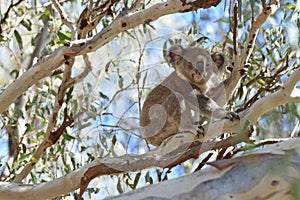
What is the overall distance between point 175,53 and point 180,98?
0.40m

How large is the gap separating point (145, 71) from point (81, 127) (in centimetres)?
63

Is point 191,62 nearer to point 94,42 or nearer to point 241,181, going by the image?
point 94,42

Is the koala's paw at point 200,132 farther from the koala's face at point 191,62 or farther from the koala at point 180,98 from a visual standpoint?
the koala's face at point 191,62

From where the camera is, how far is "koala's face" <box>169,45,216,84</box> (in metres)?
4.22

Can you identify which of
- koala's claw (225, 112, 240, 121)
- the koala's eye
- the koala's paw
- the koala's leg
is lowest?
the koala's paw

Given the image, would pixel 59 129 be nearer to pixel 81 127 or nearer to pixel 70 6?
pixel 81 127

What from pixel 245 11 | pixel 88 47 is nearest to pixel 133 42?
pixel 245 11

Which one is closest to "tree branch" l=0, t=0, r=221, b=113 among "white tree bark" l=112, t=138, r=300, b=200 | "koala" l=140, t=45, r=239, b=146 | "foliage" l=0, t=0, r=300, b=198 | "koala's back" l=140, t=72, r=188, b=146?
"foliage" l=0, t=0, r=300, b=198

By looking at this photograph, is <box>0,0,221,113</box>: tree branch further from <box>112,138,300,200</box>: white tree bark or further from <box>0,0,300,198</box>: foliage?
<box>112,138,300,200</box>: white tree bark

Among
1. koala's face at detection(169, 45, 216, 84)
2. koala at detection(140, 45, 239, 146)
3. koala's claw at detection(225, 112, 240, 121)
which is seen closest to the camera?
koala's claw at detection(225, 112, 240, 121)

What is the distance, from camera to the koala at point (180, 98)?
3.72 meters

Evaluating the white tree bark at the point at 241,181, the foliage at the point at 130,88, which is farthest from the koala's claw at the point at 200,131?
the white tree bark at the point at 241,181

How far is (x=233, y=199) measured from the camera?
5.13ft

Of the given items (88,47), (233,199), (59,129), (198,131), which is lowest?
(233,199)
